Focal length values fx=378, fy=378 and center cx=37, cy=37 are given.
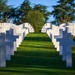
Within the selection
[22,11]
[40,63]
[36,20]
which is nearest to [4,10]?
[22,11]

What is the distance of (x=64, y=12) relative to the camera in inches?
3489

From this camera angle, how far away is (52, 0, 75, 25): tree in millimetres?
86688

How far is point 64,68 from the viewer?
984 cm

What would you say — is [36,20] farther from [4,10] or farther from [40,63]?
[40,63]

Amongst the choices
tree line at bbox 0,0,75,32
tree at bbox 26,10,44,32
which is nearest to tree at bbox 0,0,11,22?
tree line at bbox 0,0,75,32

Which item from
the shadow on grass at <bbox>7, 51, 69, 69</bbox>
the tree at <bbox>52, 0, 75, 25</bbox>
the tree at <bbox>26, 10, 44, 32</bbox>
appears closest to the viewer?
the shadow on grass at <bbox>7, 51, 69, 69</bbox>

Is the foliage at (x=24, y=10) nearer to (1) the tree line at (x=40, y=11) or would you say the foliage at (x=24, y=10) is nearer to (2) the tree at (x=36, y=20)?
(1) the tree line at (x=40, y=11)

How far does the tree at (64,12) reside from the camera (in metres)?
86.7

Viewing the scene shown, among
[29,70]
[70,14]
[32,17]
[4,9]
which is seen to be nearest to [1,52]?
[29,70]

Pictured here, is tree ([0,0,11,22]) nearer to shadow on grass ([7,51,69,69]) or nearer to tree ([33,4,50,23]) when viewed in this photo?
tree ([33,4,50,23])

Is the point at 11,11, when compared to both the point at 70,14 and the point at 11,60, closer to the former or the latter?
the point at 70,14

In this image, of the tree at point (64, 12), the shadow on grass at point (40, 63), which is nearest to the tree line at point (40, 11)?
the tree at point (64, 12)

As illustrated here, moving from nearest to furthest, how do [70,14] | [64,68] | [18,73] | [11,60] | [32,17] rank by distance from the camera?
[18,73] < [64,68] < [11,60] < [32,17] < [70,14]

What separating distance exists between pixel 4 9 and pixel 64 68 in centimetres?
7360
